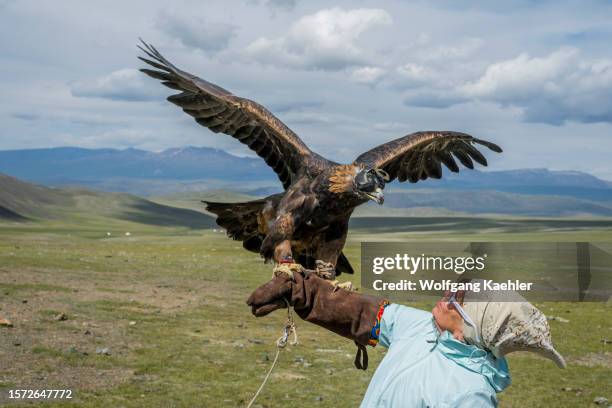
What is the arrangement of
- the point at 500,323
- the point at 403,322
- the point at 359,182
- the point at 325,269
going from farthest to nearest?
the point at 325,269 < the point at 359,182 < the point at 403,322 < the point at 500,323

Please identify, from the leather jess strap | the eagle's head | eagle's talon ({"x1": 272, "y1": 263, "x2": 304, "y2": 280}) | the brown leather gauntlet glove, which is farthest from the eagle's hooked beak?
the leather jess strap

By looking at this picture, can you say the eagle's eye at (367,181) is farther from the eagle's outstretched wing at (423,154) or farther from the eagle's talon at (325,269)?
the eagle's talon at (325,269)

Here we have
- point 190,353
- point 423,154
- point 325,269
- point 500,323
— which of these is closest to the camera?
point 500,323

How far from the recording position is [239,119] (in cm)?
675

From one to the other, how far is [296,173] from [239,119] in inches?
29.8

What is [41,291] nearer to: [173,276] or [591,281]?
[173,276]

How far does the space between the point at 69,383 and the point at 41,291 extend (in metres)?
9.13

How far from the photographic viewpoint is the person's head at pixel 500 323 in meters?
3.52

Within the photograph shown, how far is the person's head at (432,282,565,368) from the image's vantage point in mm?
3523

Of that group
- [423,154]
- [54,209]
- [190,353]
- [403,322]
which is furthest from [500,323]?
[54,209]

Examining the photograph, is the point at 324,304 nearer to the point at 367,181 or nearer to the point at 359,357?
the point at 359,357

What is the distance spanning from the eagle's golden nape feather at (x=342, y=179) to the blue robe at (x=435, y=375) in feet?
6.66

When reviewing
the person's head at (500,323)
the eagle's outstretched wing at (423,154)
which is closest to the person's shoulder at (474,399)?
the person's head at (500,323)

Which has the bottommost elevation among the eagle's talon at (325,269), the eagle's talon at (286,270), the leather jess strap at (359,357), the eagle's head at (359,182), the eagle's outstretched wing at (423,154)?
the leather jess strap at (359,357)
